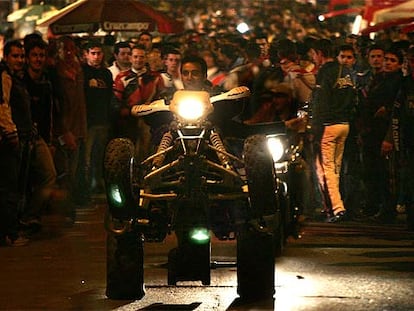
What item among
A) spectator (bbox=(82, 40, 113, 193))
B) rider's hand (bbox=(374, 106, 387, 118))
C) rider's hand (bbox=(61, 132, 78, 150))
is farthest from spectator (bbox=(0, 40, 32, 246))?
rider's hand (bbox=(374, 106, 387, 118))

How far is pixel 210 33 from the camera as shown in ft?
106

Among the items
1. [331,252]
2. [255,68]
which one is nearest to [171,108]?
[331,252]

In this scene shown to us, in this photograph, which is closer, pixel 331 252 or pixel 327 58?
pixel 331 252

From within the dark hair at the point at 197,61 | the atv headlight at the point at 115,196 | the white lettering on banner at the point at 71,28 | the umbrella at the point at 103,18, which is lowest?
the atv headlight at the point at 115,196

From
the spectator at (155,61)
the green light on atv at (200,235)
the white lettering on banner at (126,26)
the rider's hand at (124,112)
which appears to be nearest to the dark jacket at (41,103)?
the rider's hand at (124,112)

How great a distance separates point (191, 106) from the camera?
429 inches

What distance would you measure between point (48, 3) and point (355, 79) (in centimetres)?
1637

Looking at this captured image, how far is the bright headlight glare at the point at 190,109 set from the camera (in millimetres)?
10898

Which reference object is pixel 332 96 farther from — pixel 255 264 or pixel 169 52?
pixel 255 264

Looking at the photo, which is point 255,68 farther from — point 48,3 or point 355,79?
point 48,3

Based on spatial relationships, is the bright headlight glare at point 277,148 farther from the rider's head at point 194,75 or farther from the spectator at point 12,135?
the spectator at point 12,135

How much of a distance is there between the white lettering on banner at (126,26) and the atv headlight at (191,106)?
12.0m

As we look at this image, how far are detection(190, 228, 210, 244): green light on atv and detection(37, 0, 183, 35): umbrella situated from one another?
12071mm

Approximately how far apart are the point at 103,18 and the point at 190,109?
12000mm
